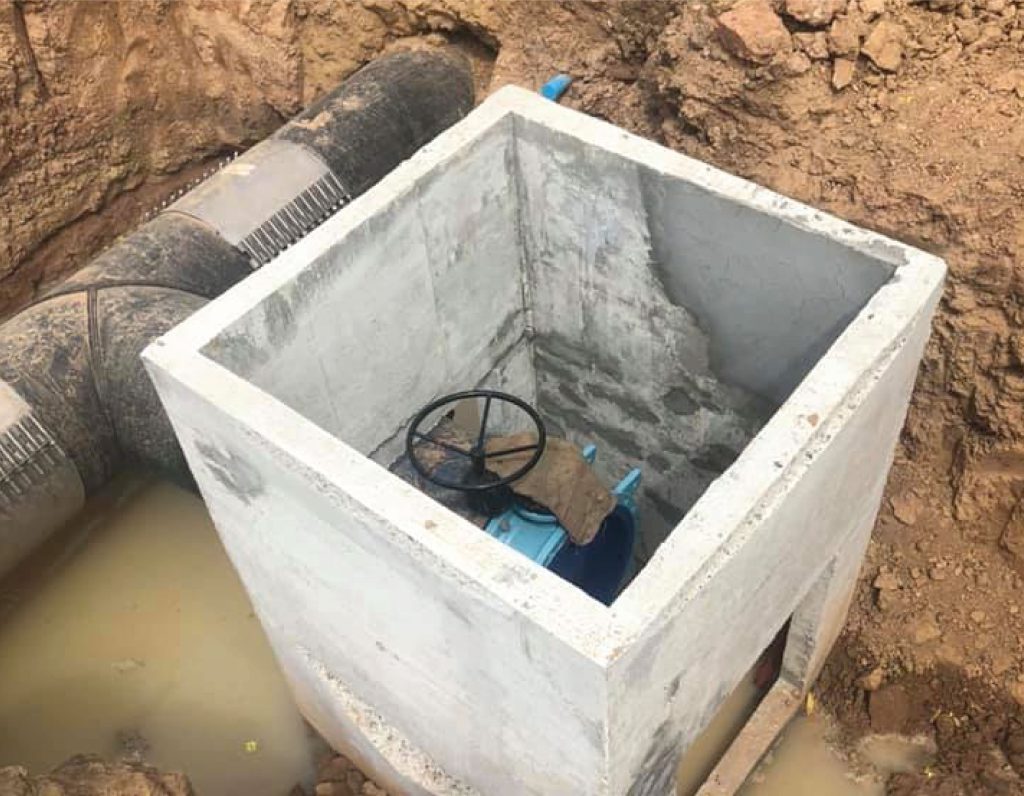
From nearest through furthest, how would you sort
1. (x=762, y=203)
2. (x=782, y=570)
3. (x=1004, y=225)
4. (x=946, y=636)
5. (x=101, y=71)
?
1. (x=782, y=570)
2. (x=762, y=203)
3. (x=1004, y=225)
4. (x=946, y=636)
5. (x=101, y=71)

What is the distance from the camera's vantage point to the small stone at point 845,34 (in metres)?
3.46

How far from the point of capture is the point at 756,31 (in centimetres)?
349

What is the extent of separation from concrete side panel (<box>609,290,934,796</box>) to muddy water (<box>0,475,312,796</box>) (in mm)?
1807

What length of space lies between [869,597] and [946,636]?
0.26m

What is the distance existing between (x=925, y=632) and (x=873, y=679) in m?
0.23

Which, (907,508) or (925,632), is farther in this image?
(907,508)

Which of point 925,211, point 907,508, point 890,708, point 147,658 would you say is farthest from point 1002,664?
point 147,658

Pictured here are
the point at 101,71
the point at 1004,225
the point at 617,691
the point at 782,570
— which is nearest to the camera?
the point at 617,691

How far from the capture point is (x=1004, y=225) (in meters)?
3.25

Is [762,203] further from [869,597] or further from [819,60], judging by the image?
[869,597]

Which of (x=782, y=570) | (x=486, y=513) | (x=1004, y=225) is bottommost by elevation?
(x=486, y=513)

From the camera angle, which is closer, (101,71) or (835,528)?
(835,528)

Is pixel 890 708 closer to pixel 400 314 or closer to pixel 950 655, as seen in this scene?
pixel 950 655

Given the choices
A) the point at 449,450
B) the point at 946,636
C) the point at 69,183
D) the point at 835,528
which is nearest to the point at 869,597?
the point at 946,636
